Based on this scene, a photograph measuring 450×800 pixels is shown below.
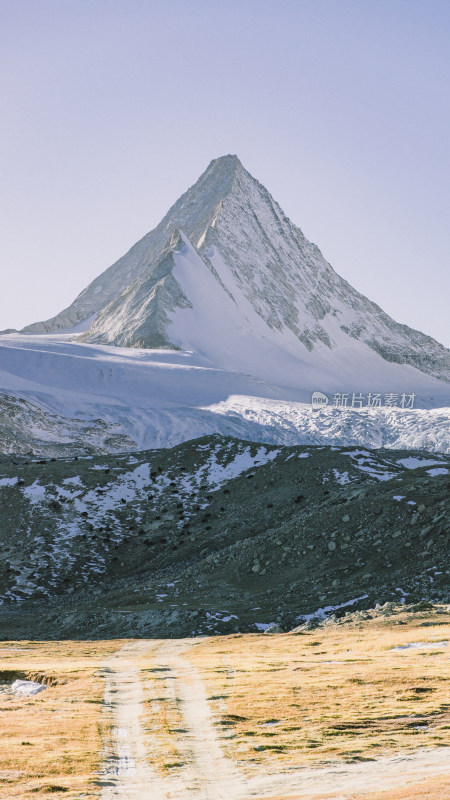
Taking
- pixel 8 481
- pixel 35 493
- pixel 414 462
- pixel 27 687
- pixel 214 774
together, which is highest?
pixel 414 462

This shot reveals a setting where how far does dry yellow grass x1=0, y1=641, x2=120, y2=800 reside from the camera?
1733cm

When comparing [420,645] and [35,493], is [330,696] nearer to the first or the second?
[420,645]

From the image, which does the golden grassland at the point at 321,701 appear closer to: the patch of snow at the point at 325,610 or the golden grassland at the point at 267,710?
the golden grassland at the point at 267,710

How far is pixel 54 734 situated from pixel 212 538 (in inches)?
1986

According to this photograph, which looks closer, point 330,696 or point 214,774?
point 214,774

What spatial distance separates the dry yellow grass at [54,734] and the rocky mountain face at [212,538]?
17426 mm

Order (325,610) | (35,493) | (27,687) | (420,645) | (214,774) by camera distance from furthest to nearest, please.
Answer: (35,493)
(325,610)
(420,645)
(27,687)
(214,774)

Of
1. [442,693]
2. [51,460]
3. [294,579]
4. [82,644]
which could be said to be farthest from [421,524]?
[51,460]

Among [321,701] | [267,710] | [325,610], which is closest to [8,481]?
[325,610]

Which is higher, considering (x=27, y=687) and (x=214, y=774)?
(x=214, y=774)

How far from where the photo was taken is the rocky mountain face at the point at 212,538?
51.0 metres

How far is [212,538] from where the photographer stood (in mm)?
72000

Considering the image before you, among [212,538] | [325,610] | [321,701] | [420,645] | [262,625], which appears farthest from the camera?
[212,538]

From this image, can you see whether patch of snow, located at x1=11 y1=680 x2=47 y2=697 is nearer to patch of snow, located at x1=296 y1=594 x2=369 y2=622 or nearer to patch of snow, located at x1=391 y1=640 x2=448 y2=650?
patch of snow, located at x1=391 y1=640 x2=448 y2=650
